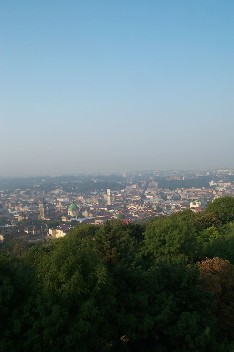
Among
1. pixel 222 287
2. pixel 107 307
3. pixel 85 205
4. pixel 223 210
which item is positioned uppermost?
pixel 107 307

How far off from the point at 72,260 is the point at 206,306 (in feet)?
10.2

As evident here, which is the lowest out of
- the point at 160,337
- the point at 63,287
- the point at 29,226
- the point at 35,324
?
the point at 29,226

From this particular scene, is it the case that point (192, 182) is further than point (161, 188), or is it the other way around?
point (192, 182)

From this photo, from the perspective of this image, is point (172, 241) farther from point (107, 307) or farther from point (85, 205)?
point (85, 205)

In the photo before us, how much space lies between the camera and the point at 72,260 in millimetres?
8109

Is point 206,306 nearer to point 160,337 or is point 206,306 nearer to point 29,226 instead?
point 160,337

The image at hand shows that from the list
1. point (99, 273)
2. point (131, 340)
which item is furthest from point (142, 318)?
point (99, 273)

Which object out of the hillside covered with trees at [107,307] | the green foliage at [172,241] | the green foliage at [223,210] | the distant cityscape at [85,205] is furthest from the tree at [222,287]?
the distant cityscape at [85,205]

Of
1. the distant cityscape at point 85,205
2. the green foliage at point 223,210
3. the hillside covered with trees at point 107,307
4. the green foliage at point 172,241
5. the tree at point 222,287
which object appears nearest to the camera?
the hillside covered with trees at point 107,307

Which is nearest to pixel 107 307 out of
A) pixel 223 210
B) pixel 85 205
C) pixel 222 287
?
pixel 222 287

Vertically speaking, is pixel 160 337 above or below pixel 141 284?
below

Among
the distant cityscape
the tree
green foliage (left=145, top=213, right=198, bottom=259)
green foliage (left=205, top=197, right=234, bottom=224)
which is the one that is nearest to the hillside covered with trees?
the tree

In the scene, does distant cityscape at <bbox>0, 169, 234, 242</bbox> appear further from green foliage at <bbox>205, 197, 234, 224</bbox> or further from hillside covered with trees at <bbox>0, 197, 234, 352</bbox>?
hillside covered with trees at <bbox>0, 197, 234, 352</bbox>

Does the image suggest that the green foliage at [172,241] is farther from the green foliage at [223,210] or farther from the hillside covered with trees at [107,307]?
the green foliage at [223,210]
